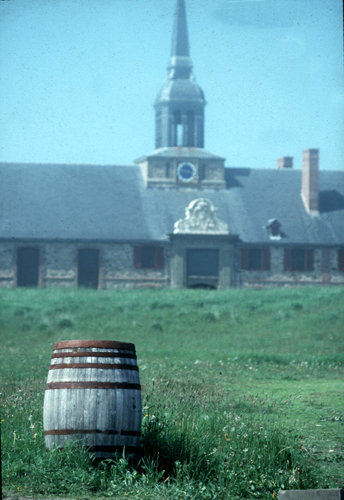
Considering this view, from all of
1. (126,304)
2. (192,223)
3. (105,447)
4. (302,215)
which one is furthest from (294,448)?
(302,215)

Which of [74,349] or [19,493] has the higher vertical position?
[74,349]

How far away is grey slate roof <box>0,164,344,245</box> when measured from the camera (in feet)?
118

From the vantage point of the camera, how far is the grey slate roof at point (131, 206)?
1414 inches

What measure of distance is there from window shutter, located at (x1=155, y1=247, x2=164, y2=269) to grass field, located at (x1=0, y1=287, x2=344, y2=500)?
11527 mm

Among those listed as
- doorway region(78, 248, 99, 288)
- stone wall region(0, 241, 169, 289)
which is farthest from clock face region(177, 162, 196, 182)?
doorway region(78, 248, 99, 288)

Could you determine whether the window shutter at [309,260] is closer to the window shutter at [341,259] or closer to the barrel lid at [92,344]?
the window shutter at [341,259]

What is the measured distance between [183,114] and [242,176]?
4795mm

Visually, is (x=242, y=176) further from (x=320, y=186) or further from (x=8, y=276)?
(x=8, y=276)

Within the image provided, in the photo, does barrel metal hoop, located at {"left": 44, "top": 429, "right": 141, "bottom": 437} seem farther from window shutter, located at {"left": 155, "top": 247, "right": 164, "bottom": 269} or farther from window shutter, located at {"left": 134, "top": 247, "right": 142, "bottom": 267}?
window shutter, located at {"left": 155, "top": 247, "right": 164, "bottom": 269}

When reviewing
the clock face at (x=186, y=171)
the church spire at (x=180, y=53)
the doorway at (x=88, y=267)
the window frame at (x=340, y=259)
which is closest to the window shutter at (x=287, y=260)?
the window frame at (x=340, y=259)

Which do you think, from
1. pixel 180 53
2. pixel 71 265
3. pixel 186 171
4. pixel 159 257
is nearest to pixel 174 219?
pixel 159 257

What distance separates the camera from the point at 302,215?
3881cm

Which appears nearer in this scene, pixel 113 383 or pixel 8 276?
pixel 113 383

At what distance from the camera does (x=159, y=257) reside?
3628cm
